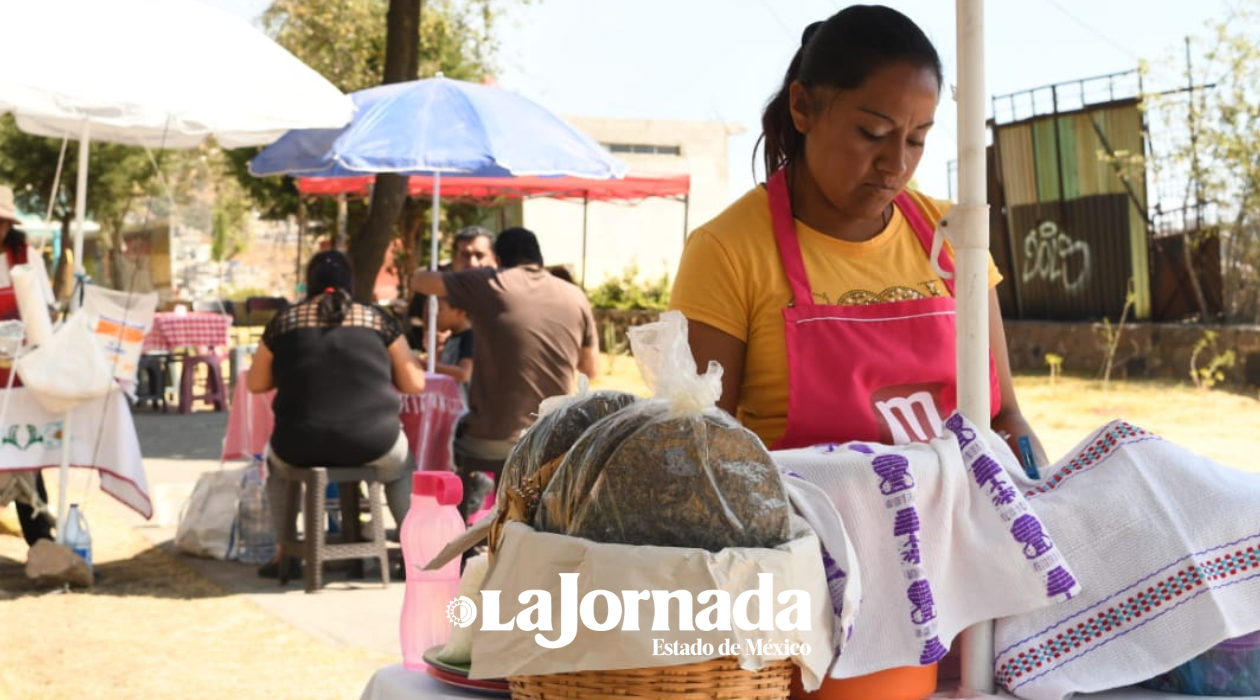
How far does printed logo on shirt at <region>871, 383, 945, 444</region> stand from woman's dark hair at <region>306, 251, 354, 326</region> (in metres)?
4.62

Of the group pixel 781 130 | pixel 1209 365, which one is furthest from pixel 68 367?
pixel 1209 365

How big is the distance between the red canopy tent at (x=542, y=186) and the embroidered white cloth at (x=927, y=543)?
10809 millimetres

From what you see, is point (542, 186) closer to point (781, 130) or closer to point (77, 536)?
point (77, 536)

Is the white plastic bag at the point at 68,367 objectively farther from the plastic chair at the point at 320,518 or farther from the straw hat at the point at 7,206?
the plastic chair at the point at 320,518

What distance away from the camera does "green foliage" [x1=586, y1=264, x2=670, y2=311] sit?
23266 mm

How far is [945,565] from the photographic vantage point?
183 cm

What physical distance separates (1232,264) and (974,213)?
53.5 ft

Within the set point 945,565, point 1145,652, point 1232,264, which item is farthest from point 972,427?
point 1232,264

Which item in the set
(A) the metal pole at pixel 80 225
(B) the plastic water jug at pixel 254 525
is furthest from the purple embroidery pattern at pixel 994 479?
(B) the plastic water jug at pixel 254 525

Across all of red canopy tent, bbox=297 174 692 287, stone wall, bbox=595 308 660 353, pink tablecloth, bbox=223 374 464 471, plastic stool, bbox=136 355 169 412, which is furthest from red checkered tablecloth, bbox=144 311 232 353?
pink tablecloth, bbox=223 374 464 471

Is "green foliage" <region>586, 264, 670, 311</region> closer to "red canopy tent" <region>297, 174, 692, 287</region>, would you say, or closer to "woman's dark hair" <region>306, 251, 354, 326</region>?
"red canopy tent" <region>297, 174, 692, 287</region>

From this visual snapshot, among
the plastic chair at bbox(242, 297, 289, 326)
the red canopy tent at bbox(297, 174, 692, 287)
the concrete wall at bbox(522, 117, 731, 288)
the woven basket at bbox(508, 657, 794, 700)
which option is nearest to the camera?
the woven basket at bbox(508, 657, 794, 700)

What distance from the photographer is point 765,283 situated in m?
2.23

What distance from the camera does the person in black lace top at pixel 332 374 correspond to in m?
6.47
